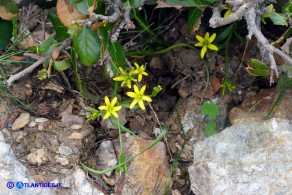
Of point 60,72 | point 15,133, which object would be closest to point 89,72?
point 60,72

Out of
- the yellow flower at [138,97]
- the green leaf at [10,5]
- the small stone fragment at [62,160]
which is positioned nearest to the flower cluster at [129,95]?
the yellow flower at [138,97]

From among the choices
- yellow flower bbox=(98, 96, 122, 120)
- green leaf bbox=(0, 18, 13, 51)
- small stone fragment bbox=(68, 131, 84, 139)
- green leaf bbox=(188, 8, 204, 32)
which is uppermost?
green leaf bbox=(188, 8, 204, 32)

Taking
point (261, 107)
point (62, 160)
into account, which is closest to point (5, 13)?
point (62, 160)

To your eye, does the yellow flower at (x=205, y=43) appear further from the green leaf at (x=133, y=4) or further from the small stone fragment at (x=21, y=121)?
the small stone fragment at (x=21, y=121)

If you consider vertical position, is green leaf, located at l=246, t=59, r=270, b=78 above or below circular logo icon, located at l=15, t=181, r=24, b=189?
above

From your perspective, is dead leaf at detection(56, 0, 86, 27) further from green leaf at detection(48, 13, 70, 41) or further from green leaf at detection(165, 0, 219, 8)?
green leaf at detection(165, 0, 219, 8)

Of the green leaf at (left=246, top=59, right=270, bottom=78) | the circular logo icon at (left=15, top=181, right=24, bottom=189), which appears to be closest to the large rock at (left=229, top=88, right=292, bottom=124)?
the green leaf at (left=246, top=59, right=270, bottom=78)
